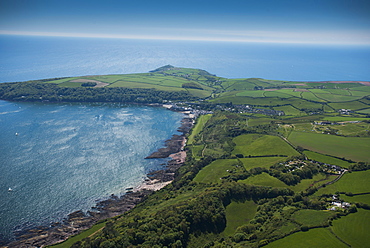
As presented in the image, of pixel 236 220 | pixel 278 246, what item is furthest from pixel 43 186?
pixel 278 246

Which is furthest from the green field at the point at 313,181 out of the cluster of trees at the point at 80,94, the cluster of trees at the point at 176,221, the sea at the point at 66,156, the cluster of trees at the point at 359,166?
the cluster of trees at the point at 80,94

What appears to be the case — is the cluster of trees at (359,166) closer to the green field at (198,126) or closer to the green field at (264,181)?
the green field at (264,181)

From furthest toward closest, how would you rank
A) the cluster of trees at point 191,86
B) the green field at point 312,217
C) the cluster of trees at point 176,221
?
the cluster of trees at point 191,86 → the green field at point 312,217 → the cluster of trees at point 176,221

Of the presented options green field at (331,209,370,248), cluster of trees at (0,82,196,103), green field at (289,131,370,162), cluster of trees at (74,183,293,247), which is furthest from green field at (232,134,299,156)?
cluster of trees at (0,82,196,103)

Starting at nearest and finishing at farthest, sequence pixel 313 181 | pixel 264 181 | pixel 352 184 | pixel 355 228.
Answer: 1. pixel 355 228
2. pixel 352 184
3. pixel 264 181
4. pixel 313 181

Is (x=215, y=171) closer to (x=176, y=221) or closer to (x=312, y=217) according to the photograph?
(x=176, y=221)

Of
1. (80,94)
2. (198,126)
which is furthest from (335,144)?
(80,94)
